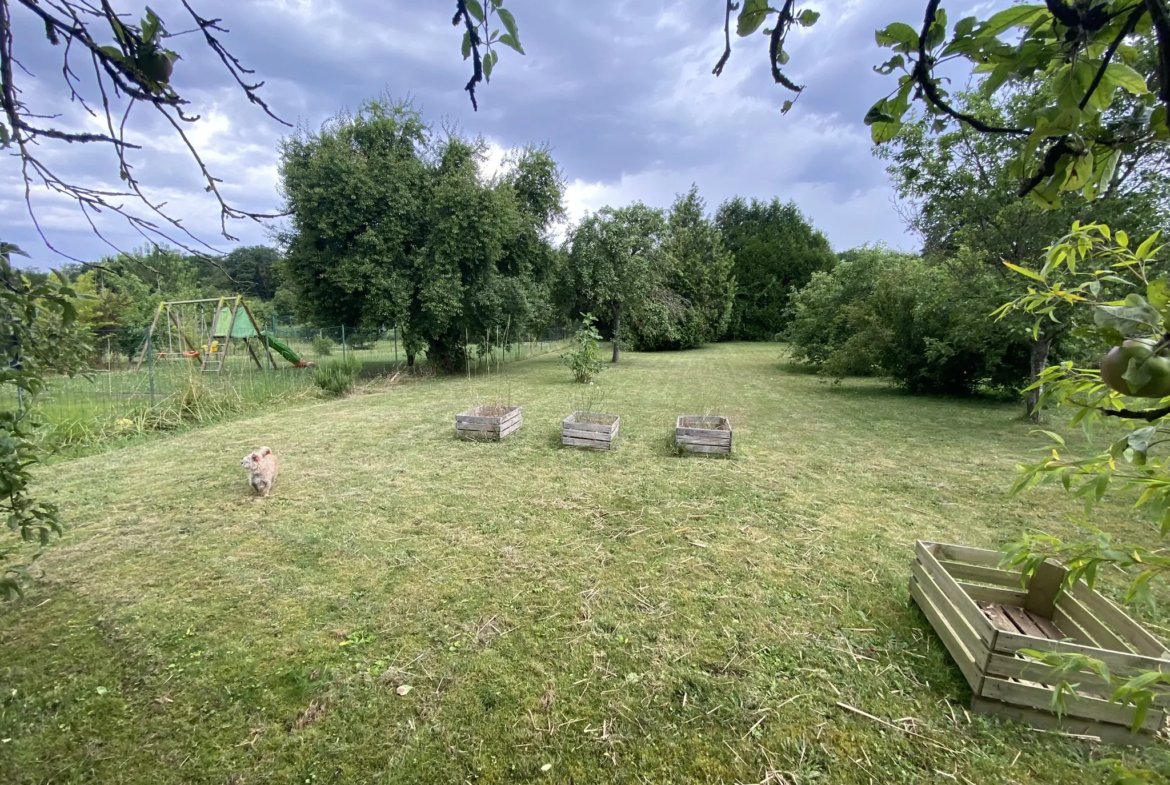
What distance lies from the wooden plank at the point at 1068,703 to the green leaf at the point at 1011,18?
204cm

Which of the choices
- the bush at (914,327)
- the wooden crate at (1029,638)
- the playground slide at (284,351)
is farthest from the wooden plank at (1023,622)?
the playground slide at (284,351)

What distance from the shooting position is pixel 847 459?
4.83 metres

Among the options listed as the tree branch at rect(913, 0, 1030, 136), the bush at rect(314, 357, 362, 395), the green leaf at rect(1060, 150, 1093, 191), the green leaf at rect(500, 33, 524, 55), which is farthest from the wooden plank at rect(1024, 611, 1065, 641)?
the bush at rect(314, 357, 362, 395)

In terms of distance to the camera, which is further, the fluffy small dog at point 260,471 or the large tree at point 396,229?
the large tree at point 396,229

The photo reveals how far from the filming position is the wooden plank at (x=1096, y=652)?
153 cm

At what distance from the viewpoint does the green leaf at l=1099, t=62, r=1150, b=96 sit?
20.7 inches

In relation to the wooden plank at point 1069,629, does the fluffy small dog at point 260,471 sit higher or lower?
higher

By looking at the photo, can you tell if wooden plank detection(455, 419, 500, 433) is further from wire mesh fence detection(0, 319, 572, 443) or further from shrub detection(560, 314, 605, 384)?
shrub detection(560, 314, 605, 384)

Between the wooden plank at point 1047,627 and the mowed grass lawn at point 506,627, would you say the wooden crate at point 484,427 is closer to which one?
the mowed grass lawn at point 506,627

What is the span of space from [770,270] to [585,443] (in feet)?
70.7

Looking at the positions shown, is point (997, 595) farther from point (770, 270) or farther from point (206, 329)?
point (770, 270)

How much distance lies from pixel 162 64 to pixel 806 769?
259 cm

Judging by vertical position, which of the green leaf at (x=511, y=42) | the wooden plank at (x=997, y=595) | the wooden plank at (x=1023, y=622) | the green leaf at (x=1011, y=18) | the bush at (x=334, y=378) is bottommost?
the wooden plank at (x=1023, y=622)

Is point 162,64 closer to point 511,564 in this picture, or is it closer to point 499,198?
point 511,564
